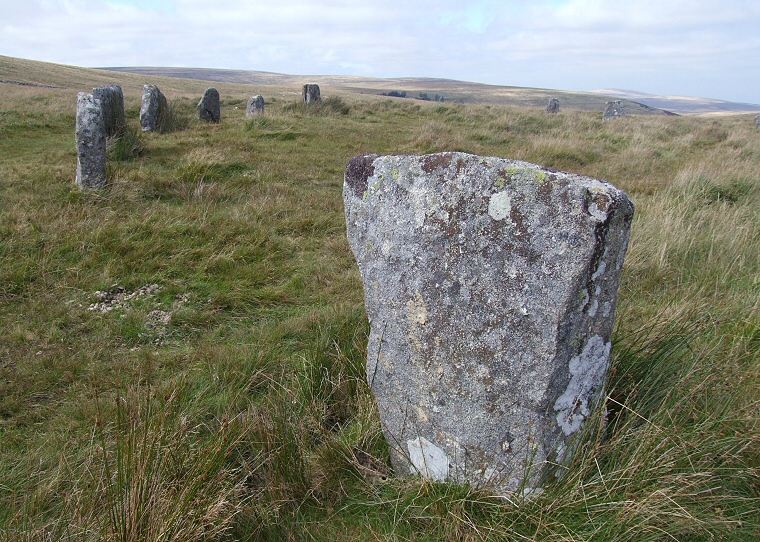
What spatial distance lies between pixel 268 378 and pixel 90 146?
225 inches

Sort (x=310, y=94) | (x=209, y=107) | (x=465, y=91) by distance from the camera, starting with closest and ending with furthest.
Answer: (x=209, y=107) → (x=310, y=94) → (x=465, y=91)

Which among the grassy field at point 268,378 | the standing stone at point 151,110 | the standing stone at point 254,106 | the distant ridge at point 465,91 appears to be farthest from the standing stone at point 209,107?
the distant ridge at point 465,91

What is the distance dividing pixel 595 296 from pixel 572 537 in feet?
2.76

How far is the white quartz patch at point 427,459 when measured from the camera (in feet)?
7.70

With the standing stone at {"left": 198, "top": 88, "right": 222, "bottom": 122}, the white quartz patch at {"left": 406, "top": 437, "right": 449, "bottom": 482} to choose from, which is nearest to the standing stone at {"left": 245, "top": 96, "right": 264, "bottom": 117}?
the standing stone at {"left": 198, "top": 88, "right": 222, "bottom": 122}

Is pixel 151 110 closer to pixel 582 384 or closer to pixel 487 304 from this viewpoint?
pixel 487 304

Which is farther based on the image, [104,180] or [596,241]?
[104,180]

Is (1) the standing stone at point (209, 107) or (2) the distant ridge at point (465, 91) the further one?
(2) the distant ridge at point (465, 91)

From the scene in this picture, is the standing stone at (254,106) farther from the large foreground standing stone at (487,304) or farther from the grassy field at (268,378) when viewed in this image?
the large foreground standing stone at (487,304)

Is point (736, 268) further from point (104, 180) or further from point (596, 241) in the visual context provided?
point (104, 180)

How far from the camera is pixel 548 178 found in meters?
2.01

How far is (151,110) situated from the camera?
1241 cm

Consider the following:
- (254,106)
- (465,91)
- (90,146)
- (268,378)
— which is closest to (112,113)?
(90,146)

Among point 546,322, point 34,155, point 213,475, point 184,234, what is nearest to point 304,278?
point 184,234
